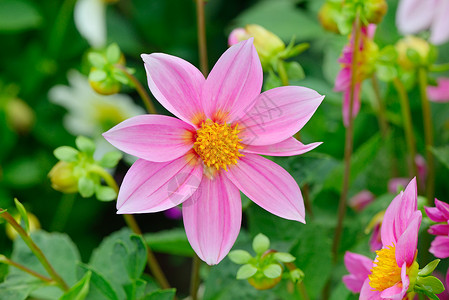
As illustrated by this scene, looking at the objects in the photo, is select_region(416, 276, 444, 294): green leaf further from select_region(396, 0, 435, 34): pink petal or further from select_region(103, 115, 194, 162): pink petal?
select_region(396, 0, 435, 34): pink petal

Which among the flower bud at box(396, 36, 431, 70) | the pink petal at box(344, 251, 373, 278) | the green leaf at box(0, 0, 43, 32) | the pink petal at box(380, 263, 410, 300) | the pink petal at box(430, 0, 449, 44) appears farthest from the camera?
the green leaf at box(0, 0, 43, 32)

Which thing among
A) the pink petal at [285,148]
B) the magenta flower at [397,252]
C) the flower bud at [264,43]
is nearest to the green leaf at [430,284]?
the magenta flower at [397,252]

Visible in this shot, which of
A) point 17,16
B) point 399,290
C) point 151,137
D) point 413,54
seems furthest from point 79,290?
point 17,16

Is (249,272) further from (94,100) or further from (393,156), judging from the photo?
(94,100)

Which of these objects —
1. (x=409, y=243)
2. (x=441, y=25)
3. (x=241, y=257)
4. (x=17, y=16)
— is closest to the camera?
(x=409, y=243)

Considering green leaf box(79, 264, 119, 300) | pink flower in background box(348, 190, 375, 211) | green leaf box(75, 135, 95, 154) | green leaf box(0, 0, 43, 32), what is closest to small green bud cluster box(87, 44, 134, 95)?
green leaf box(75, 135, 95, 154)

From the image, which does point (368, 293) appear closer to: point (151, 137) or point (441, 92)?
point (151, 137)

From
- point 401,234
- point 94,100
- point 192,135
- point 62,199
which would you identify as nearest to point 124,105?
point 94,100
